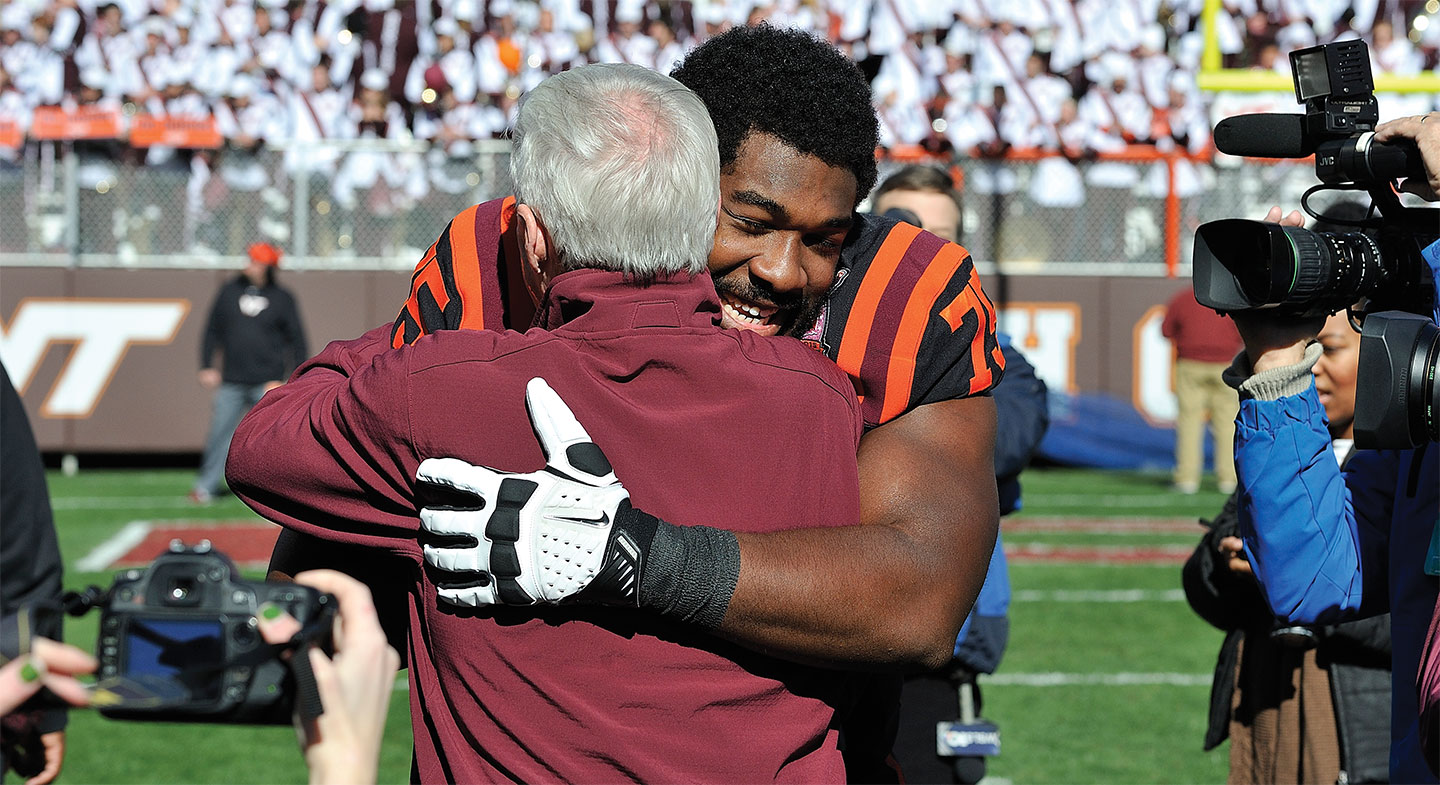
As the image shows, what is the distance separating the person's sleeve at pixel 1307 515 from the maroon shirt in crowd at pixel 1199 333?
29.8ft

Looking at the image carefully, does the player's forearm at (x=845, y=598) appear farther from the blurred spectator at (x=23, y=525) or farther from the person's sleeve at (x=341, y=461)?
the blurred spectator at (x=23, y=525)

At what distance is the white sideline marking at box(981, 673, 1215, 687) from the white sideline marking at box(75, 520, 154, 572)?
500 cm

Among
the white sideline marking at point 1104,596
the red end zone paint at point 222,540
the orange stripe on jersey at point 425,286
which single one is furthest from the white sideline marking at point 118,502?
the orange stripe on jersey at point 425,286

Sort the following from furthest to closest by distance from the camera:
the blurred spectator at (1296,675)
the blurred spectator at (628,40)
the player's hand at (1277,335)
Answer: the blurred spectator at (628,40) < the blurred spectator at (1296,675) < the player's hand at (1277,335)

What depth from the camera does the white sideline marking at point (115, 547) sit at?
8.00m

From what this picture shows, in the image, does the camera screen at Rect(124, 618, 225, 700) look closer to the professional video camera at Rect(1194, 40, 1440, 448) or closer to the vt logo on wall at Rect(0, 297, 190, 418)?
the professional video camera at Rect(1194, 40, 1440, 448)

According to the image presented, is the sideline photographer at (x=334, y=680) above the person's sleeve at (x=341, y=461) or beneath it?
beneath

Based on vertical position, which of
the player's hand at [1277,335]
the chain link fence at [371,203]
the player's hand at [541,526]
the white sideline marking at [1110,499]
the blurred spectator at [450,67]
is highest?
the blurred spectator at [450,67]

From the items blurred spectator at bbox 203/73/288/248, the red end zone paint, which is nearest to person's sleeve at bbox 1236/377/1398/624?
the red end zone paint

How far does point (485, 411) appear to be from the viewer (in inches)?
63.4

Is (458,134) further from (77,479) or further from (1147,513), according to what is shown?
(1147,513)

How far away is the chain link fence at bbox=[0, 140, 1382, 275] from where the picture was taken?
489 inches

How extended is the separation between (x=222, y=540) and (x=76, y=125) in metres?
5.43

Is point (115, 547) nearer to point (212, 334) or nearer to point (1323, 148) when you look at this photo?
point (212, 334)
